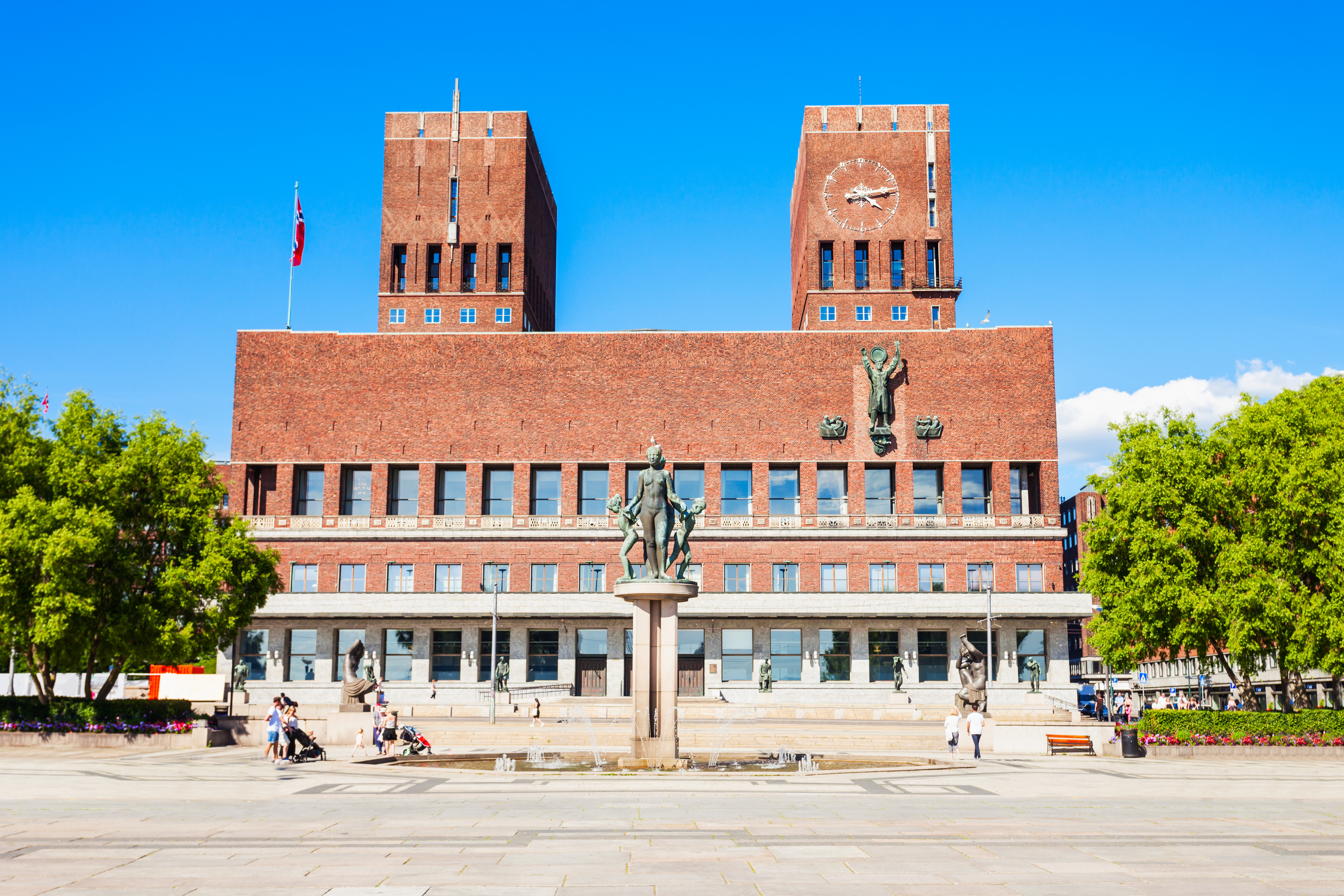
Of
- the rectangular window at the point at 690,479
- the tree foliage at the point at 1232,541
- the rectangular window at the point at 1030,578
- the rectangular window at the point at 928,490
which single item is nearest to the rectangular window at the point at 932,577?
the rectangular window at the point at 928,490

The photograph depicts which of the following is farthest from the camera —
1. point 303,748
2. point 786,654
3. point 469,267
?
point 469,267

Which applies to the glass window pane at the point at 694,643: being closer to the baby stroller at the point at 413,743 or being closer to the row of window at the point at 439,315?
the row of window at the point at 439,315

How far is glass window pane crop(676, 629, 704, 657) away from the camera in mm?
68000

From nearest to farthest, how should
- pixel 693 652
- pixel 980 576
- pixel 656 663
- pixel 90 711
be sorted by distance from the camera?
pixel 656 663 → pixel 90 711 → pixel 693 652 → pixel 980 576

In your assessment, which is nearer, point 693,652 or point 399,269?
point 693,652

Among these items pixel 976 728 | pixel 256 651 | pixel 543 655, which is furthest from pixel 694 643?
pixel 976 728

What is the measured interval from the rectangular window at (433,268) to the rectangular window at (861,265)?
2921 centimetres

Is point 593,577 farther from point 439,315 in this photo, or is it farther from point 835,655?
point 439,315

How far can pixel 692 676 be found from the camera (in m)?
67.7

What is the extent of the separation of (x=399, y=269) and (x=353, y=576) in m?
24.3

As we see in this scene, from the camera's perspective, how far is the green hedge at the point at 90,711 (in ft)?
123

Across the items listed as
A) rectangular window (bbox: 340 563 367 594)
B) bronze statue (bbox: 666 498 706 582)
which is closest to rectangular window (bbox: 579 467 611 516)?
rectangular window (bbox: 340 563 367 594)

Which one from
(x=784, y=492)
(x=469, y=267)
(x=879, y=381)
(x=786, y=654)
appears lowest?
(x=786, y=654)

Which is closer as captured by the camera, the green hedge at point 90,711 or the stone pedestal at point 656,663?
the stone pedestal at point 656,663
